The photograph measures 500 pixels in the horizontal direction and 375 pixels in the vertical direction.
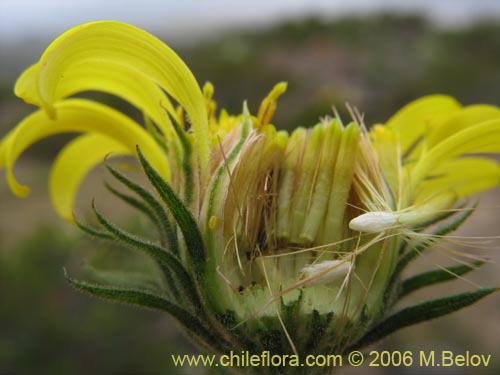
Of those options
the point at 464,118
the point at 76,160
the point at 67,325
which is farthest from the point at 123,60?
the point at 67,325

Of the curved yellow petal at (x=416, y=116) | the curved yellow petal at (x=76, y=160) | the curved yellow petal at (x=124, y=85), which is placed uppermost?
the curved yellow petal at (x=124, y=85)

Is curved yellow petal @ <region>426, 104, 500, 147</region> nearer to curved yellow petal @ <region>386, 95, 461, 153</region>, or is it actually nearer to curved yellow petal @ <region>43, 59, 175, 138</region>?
curved yellow petal @ <region>386, 95, 461, 153</region>

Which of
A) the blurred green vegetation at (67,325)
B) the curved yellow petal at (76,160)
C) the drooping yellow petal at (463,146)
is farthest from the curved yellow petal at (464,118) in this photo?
the blurred green vegetation at (67,325)

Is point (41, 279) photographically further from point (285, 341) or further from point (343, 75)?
point (343, 75)

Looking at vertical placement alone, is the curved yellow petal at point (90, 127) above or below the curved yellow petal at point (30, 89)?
below

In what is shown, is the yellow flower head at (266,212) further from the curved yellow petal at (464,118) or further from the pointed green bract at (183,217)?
the curved yellow petal at (464,118)
